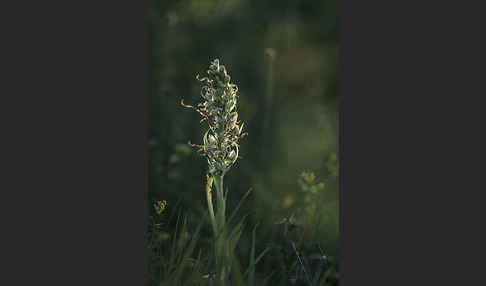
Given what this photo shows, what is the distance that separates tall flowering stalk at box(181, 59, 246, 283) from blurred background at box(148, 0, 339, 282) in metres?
0.21

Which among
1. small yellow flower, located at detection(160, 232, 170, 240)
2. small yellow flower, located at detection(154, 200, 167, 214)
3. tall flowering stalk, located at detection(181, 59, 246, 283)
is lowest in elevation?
small yellow flower, located at detection(160, 232, 170, 240)

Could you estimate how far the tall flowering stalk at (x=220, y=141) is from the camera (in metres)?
3.97

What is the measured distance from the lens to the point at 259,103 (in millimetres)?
6035

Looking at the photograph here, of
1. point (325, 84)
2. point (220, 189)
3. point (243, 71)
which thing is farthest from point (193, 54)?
point (220, 189)

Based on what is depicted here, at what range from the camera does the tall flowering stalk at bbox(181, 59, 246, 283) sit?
397cm

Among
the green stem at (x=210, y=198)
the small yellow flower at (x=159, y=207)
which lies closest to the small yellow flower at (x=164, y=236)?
the small yellow flower at (x=159, y=207)

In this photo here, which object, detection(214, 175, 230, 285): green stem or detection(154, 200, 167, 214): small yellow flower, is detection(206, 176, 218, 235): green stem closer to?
detection(214, 175, 230, 285): green stem

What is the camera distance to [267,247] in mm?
4324

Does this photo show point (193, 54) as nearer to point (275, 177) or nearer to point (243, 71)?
point (243, 71)

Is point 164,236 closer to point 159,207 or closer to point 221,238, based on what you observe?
point 159,207

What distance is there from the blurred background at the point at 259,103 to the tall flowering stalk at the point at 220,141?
0.21 meters

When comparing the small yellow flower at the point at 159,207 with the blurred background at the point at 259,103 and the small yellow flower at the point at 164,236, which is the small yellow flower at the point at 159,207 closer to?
the blurred background at the point at 259,103

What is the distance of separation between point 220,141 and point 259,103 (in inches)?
83.1

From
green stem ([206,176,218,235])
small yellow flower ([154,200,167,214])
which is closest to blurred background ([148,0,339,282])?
small yellow flower ([154,200,167,214])
